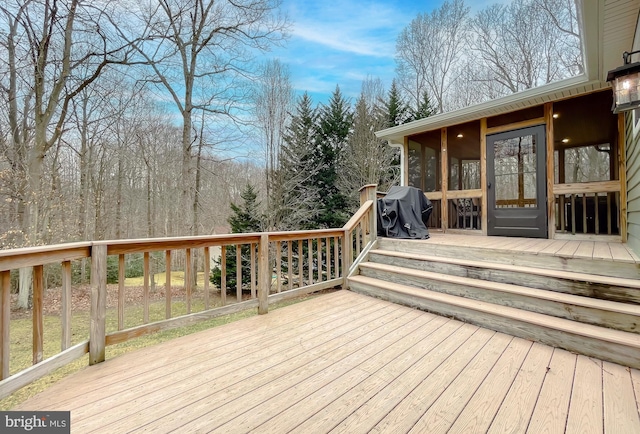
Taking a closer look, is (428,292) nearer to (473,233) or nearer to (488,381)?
(488,381)

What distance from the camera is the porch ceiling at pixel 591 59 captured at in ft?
8.04

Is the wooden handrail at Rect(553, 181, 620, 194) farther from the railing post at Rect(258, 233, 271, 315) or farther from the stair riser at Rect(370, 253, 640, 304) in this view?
the railing post at Rect(258, 233, 271, 315)

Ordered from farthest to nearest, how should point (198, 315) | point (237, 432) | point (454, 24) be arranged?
point (454, 24) < point (198, 315) < point (237, 432)

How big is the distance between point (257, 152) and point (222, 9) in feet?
14.1

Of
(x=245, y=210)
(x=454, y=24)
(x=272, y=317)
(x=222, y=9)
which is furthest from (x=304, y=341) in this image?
(x=454, y=24)

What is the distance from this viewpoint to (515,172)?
5020 millimetres

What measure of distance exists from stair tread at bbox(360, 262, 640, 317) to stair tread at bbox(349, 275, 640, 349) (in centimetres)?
16

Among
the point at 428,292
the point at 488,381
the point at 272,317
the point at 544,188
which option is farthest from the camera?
the point at 544,188

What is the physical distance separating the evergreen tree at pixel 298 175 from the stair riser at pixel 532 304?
6.76 meters

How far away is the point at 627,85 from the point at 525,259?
1781mm

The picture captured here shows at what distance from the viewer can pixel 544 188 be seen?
4.64 m

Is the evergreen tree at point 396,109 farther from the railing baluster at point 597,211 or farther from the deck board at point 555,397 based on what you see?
the deck board at point 555,397

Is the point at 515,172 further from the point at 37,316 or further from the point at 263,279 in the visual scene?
the point at 37,316

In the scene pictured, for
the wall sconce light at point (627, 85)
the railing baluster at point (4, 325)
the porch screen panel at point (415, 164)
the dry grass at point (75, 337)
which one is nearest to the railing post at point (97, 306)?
the railing baluster at point (4, 325)
